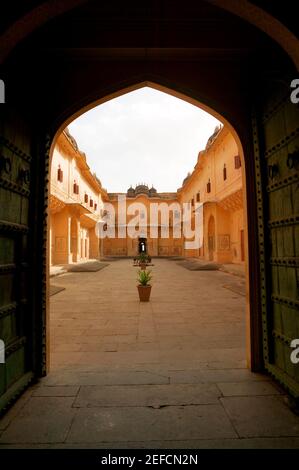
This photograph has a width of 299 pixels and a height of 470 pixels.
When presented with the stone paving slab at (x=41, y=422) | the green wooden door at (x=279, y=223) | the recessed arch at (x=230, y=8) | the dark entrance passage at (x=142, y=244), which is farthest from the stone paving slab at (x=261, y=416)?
the dark entrance passage at (x=142, y=244)

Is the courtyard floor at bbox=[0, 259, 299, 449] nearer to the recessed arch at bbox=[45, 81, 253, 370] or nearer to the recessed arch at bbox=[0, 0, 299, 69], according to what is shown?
the recessed arch at bbox=[45, 81, 253, 370]

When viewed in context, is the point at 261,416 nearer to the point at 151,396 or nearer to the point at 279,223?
the point at 151,396

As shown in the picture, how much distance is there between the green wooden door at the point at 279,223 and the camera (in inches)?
97.6

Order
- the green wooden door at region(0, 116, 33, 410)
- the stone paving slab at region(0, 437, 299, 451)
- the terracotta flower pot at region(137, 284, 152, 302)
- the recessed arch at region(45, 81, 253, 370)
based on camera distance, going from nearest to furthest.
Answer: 1. the stone paving slab at region(0, 437, 299, 451)
2. the green wooden door at region(0, 116, 33, 410)
3. the recessed arch at region(45, 81, 253, 370)
4. the terracotta flower pot at region(137, 284, 152, 302)

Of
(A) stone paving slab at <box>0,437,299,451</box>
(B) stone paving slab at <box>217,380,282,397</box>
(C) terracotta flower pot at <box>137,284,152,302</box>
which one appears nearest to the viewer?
(A) stone paving slab at <box>0,437,299,451</box>

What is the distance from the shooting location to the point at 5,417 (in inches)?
89.7

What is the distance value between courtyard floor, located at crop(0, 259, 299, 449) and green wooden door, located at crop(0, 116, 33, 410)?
0.26 meters

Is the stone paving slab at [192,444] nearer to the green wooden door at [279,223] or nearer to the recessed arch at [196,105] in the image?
the green wooden door at [279,223]

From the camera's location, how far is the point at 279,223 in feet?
9.05

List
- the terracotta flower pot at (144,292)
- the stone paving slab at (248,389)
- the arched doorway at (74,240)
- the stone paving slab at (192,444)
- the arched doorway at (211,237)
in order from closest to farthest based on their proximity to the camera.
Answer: the stone paving slab at (192,444)
the stone paving slab at (248,389)
the terracotta flower pot at (144,292)
the arched doorway at (74,240)
the arched doorway at (211,237)

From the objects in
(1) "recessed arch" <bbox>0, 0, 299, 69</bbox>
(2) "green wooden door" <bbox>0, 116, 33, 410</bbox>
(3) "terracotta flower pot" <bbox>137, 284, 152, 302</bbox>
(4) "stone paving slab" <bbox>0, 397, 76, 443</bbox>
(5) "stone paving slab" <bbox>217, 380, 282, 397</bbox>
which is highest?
(1) "recessed arch" <bbox>0, 0, 299, 69</bbox>

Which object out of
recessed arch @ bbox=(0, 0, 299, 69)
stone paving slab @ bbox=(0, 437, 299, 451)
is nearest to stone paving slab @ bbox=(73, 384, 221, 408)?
stone paving slab @ bbox=(0, 437, 299, 451)

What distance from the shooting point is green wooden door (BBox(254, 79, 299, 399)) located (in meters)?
2.48

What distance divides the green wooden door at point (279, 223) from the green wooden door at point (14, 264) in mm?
2481
